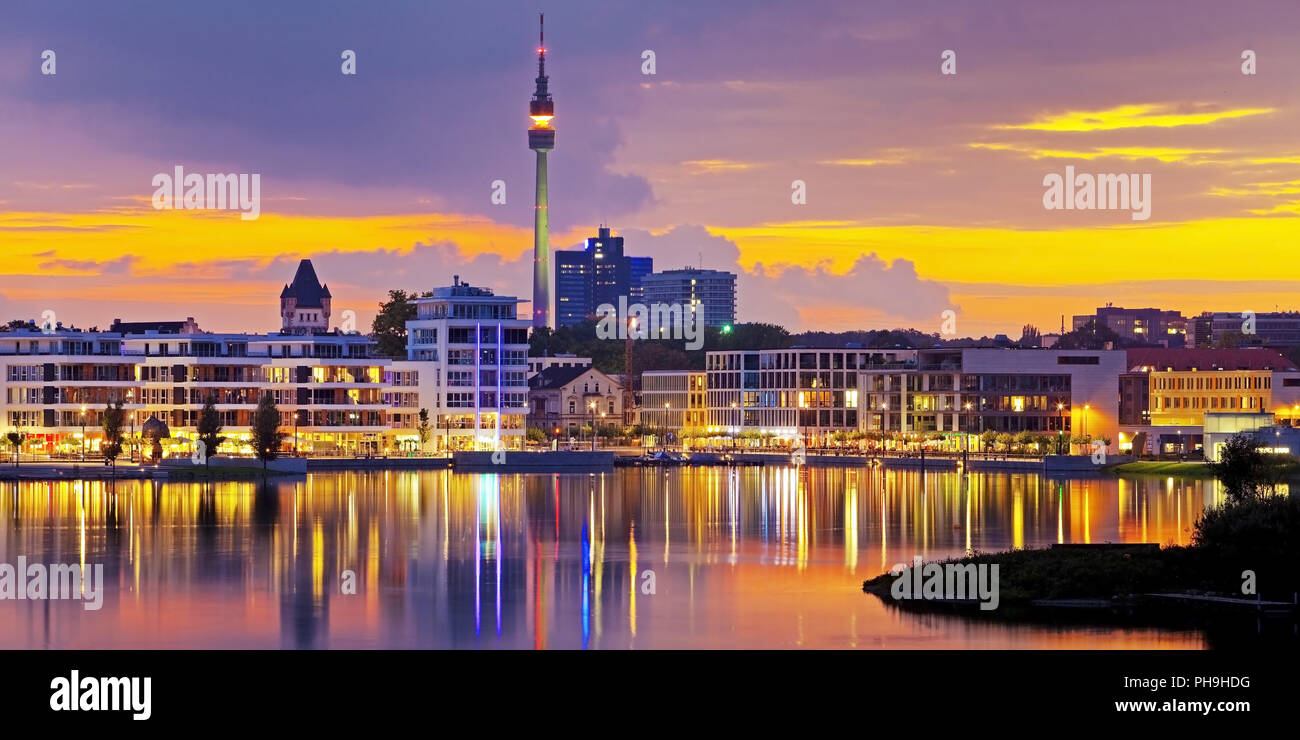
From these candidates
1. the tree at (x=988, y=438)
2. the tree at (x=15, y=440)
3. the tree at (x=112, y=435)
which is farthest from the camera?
the tree at (x=988, y=438)

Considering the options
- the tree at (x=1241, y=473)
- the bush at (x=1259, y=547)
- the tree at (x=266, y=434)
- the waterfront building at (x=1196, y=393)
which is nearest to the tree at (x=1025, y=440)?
the waterfront building at (x=1196, y=393)

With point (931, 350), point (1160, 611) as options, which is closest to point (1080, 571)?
point (1160, 611)

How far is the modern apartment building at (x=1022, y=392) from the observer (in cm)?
18375

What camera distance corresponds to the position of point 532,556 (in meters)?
74.4

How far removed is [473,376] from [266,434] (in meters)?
30.0

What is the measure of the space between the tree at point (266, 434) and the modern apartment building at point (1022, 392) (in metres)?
75.8

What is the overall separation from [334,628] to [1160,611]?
2339cm

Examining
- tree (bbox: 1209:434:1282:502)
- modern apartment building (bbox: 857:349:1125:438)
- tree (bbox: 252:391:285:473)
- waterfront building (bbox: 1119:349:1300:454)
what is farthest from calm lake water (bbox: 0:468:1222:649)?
waterfront building (bbox: 1119:349:1300:454)

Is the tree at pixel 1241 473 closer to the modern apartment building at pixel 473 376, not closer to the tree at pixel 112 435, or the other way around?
the tree at pixel 112 435

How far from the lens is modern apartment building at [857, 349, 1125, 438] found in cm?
18375

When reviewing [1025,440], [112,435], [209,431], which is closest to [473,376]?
[209,431]

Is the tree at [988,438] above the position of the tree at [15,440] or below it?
below

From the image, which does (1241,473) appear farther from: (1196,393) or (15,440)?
(1196,393)
